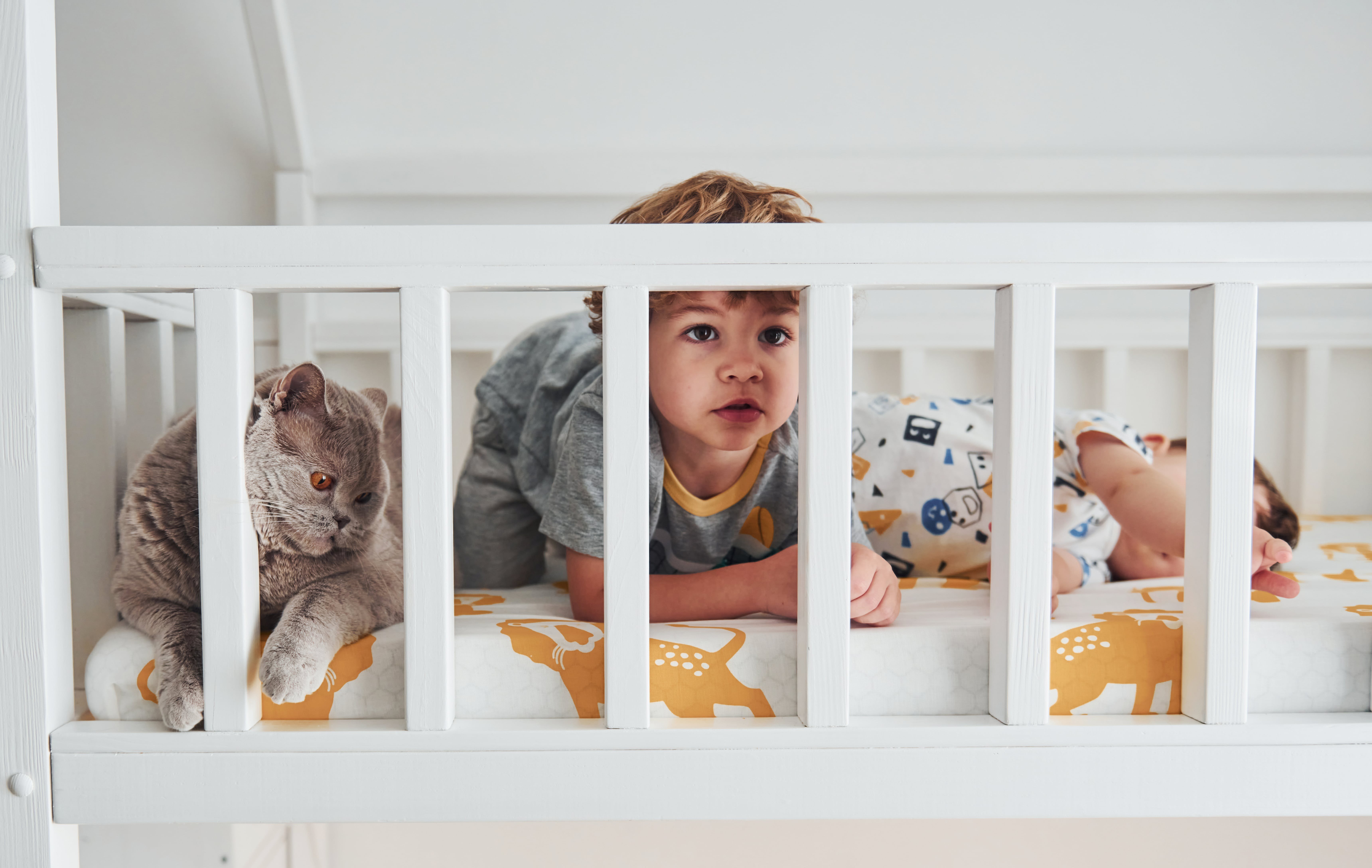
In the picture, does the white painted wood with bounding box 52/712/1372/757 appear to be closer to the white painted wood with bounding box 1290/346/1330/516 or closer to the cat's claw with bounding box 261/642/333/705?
the cat's claw with bounding box 261/642/333/705

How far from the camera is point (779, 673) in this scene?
0.64 metres

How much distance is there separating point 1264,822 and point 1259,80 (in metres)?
1.24

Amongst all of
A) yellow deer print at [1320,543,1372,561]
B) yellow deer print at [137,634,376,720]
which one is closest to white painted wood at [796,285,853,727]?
yellow deer print at [137,634,376,720]

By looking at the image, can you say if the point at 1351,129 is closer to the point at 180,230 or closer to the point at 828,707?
the point at 828,707

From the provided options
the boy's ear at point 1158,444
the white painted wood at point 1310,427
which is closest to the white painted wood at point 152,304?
the boy's ear at point 1158,444

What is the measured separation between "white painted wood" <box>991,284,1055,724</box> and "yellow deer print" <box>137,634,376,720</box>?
50 cm

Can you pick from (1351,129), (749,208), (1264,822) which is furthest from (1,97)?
(1351,129)

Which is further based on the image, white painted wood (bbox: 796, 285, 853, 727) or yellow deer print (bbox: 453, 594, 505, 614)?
yellow deer print (bbox: 453, 594, 505, 614)

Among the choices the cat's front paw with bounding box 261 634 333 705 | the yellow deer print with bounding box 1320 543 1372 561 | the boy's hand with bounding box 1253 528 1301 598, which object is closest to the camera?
the cat's front paw with bounding box 261 634 333 705

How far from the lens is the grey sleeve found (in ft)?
2.52

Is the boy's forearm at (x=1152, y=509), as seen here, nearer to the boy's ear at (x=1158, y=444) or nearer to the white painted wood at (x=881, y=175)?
the boy's ear at (x=1158, y=444)

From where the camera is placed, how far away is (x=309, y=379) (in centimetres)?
64

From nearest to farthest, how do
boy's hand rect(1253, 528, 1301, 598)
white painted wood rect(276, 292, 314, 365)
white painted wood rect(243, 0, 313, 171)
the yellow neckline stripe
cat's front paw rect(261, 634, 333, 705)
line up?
cat's front paw rect(261, 634, 333, 705)
boy's hand rect(1253, 528, 1301, 598)
the yellow neckline stripe
white painted wood rect(243, 0, 313, 171)
white painted wood rect(276, 292, 314, 365)

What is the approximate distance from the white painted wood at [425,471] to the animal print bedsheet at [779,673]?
0.15ft
